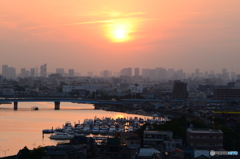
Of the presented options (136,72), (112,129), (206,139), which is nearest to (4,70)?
(136,72)

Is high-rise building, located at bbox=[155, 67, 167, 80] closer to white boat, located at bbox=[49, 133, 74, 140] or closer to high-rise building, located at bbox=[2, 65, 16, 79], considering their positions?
high-rise building, located at bbox=[2, 65, 16, 79]

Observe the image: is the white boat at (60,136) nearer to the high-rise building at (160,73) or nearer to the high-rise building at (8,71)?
the high-rise building at (8,71)

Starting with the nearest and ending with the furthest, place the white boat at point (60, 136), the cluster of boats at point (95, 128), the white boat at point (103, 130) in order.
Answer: the white boat at point (60, 136), the cluster of boats at point (95, 128), the white boat at point (103, 130)

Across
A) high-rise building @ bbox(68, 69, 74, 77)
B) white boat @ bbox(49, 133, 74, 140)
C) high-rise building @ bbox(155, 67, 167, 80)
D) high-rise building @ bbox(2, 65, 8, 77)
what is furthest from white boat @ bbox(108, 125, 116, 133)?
high-rise building @ bbox(68, 69, 74, 77)

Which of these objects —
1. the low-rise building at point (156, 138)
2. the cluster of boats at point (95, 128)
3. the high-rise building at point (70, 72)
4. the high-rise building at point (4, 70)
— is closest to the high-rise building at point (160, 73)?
the high-rise building at point (70, 72)

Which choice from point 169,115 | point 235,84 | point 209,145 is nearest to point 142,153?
point 209,145

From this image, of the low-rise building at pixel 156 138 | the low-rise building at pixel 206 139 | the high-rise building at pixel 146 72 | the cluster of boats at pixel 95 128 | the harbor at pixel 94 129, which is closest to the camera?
the low-rise building at pixel 206 139

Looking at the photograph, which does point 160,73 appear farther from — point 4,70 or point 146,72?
point 4,70

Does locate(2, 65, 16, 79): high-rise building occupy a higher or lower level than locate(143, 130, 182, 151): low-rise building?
higher

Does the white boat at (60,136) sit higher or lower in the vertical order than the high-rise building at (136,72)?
lower

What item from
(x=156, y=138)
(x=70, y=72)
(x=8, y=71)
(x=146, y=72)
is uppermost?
(x=146, y=72)

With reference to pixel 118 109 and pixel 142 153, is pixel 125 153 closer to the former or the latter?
pixel 142 153
